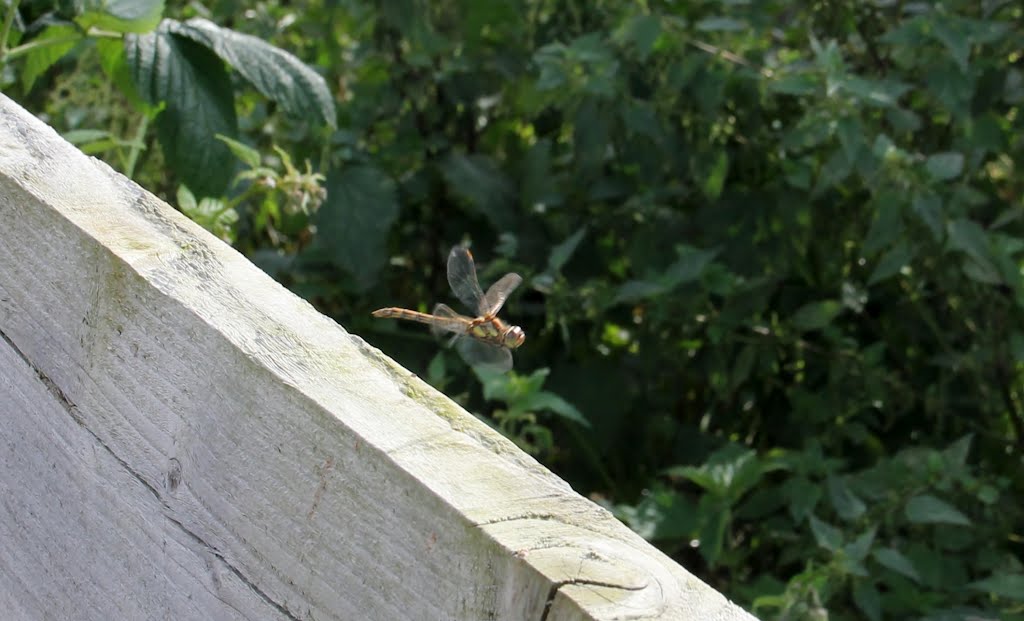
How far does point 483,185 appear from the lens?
2.75 metres

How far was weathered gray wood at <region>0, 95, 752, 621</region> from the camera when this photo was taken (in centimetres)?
57

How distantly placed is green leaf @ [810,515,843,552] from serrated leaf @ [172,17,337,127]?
103 centimetres

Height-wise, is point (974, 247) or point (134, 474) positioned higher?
point (134, 474)

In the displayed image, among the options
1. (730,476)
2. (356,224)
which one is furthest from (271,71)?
(730,476)

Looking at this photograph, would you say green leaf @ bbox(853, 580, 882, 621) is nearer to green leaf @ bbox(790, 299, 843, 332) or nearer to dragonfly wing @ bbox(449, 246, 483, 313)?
green leaf @ bbox(790, 299, 843, 332)

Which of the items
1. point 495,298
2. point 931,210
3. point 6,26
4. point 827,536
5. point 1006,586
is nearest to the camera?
point 6,26

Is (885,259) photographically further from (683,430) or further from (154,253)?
(154,253)

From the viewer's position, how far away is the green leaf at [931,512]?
198 centimetres

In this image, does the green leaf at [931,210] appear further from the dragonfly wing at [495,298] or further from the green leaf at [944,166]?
the dragonfly wing at [495,298]

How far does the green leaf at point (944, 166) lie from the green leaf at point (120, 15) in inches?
57.6

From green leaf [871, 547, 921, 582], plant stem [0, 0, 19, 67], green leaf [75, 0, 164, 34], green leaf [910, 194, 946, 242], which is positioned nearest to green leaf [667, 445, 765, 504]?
green leaf [871, 547, 921, 582]

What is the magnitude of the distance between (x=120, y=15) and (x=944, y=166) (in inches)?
60.2

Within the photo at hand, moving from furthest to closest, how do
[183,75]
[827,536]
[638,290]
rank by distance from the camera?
[638,290] → [827,536] → [183,75]

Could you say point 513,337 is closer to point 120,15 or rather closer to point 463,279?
point 463,279
